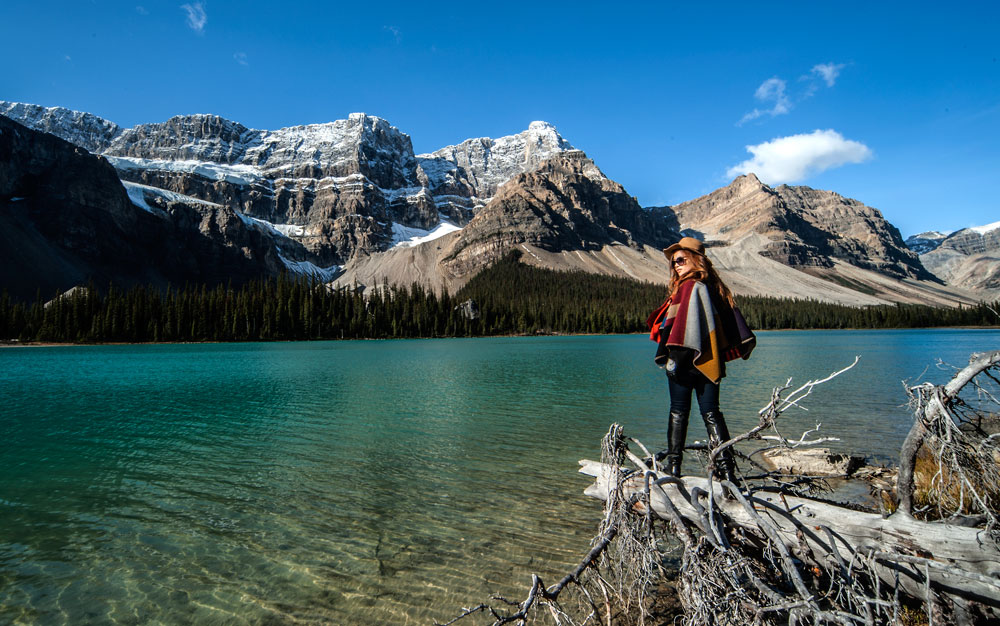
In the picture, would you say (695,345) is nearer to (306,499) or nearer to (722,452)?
(722,452)

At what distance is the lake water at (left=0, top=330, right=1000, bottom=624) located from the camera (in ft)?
20.1

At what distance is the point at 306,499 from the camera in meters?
9.38

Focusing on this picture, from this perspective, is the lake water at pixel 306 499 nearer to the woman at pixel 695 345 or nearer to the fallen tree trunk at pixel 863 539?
the fallen tree trunk at pixel 863 539

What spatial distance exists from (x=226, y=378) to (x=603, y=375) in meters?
26.5

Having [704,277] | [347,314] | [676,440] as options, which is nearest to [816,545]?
[676,440]

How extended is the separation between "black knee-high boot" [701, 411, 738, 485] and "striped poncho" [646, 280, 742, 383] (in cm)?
48

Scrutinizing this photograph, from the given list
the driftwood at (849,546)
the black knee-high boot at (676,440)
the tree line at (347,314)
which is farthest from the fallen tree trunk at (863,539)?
the tree line at (347,314)

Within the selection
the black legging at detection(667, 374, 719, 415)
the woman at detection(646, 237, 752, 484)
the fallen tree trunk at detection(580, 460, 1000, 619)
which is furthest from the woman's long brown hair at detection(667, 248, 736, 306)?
the fallen tree trunk at detection(580, 460, 1000, 619)

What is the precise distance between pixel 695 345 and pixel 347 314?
132 m

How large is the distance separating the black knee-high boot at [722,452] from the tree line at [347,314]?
120 meters

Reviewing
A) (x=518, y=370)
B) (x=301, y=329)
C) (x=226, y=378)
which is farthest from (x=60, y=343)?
(x=518, y=370)

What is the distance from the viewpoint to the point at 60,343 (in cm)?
9194

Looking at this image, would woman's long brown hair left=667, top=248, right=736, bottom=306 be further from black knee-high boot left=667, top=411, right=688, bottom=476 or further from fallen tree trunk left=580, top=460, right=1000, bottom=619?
fallen tree trunk left=580, top=460, right=1000, bottom=619

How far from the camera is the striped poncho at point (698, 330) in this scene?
5586 mm
